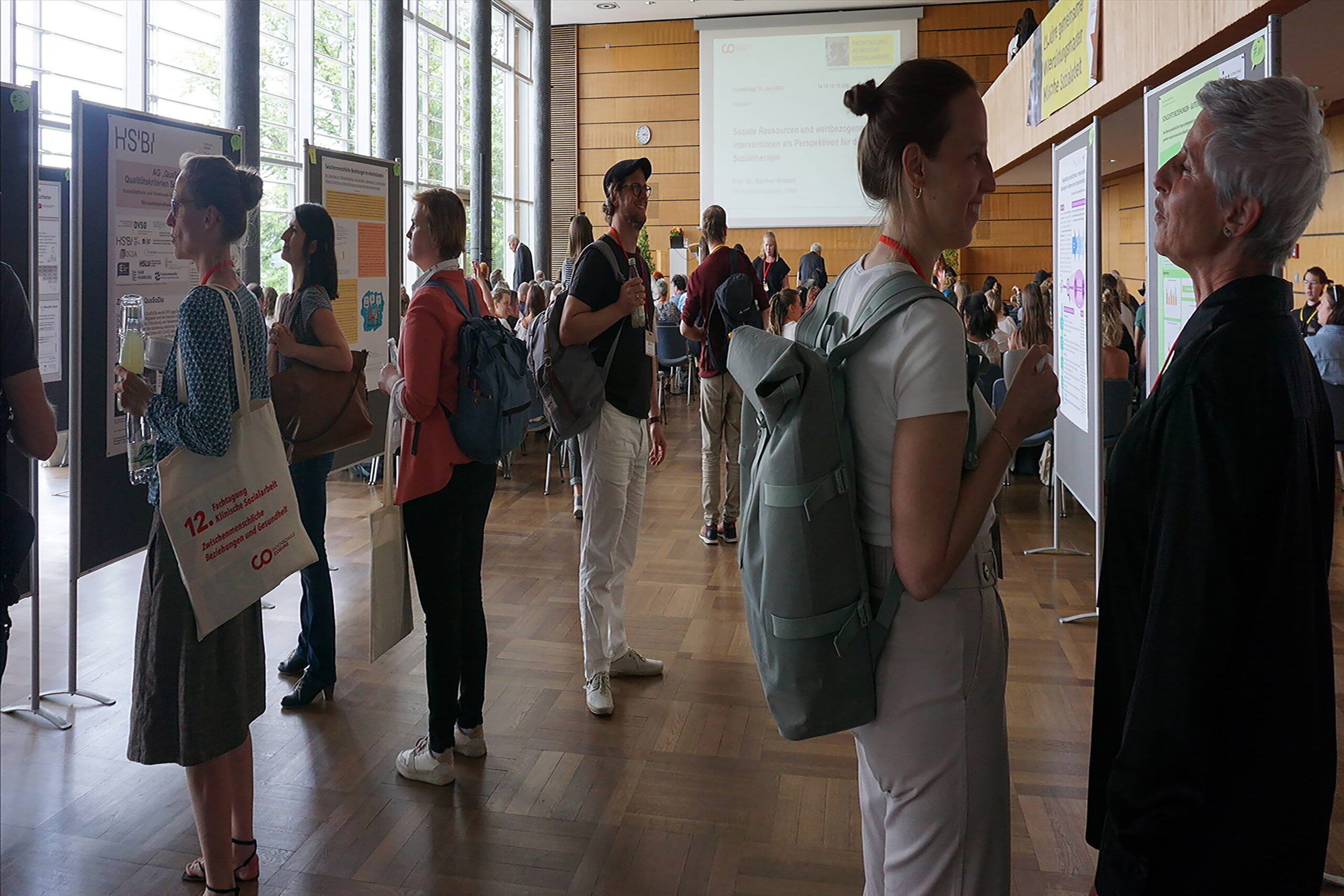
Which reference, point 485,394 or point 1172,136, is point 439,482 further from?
point 1172,136

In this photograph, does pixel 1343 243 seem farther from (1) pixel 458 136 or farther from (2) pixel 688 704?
(1) pixel 458 136

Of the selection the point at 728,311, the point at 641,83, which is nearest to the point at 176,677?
the point at 728,311

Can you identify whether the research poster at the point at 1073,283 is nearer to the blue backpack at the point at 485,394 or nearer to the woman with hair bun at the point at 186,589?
the blue backpack at the point at 485,394

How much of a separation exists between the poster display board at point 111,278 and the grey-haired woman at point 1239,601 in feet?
10.4

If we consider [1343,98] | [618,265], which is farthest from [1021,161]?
[618,265]

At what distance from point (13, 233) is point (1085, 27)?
586 cm

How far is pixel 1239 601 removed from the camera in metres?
1.10

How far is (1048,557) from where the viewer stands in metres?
5.13

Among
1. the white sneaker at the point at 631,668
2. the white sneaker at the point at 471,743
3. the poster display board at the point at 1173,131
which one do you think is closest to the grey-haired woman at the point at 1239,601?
the poster display board at the point at 1173,131

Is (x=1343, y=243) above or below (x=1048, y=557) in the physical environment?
above

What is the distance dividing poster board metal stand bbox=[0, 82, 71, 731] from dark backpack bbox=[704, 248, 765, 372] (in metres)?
3.07

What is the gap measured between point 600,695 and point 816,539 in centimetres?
216

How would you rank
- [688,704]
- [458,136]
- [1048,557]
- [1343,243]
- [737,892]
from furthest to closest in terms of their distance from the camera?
1. [458,136]
2. [1343,243]
3. [1048,557]
4. [688,704]
5. [737,892]

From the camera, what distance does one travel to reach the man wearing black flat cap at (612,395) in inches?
124
